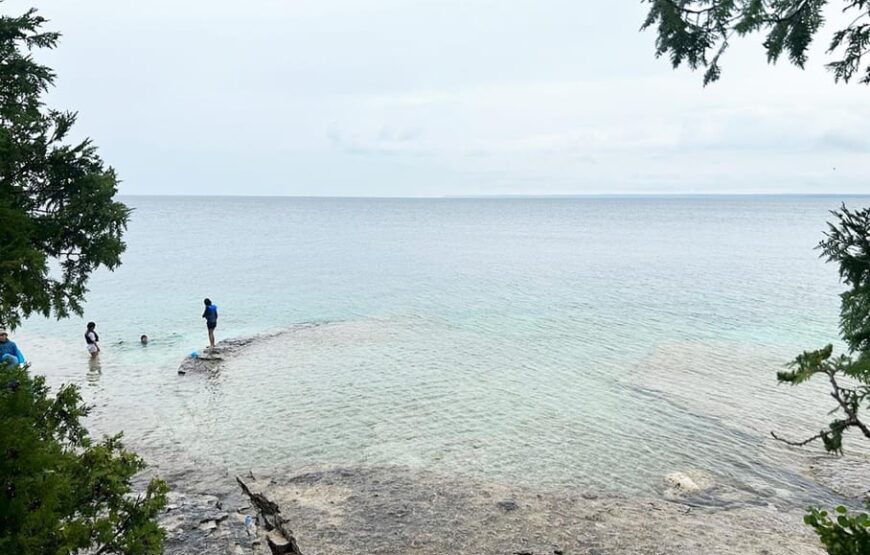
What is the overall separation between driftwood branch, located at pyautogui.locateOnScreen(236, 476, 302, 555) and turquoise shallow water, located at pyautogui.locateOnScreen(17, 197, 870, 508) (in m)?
2.09

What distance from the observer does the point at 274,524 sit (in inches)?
399

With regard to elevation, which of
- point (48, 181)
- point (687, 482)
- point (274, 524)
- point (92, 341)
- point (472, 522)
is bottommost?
point (687, 482)

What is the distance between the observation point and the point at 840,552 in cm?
370

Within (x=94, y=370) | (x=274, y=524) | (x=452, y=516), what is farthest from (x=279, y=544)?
(x=94, y=370)

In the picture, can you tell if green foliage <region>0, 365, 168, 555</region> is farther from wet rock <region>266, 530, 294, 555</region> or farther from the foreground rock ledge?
the foreground rock ledge

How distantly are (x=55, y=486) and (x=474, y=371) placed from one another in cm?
1779

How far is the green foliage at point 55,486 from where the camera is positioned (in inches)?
159

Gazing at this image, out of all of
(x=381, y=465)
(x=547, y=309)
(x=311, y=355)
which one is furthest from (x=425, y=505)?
(x=547, y=309)

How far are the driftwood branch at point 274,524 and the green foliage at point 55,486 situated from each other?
13.6 feet

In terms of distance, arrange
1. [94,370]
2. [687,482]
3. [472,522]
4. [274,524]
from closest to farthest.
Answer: [274,524] → [472,522] → [687,482] → [94,370]

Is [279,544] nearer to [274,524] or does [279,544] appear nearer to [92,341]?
[274,524]

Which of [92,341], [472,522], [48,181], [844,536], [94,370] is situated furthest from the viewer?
[92,341]

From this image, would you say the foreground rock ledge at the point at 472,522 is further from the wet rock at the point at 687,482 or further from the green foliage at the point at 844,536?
the green foliage at the point at 844,536

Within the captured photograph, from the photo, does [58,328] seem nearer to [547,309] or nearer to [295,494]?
[295,494]
